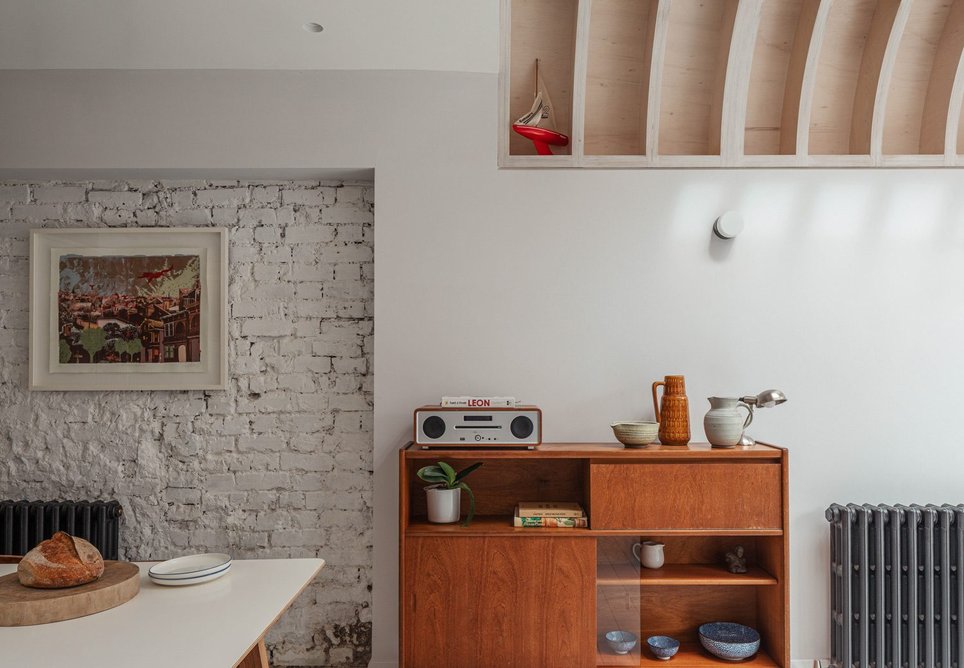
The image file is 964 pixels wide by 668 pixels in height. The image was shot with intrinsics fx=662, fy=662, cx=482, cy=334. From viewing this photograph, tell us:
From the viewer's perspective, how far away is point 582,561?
2430 millimetres

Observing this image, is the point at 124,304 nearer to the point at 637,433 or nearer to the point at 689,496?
the point at 637,433

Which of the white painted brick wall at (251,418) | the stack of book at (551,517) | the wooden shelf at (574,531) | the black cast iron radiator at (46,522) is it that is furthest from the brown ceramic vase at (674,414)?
the black cast iron radiator at (46,522)

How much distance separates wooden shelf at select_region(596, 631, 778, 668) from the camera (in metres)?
2.44

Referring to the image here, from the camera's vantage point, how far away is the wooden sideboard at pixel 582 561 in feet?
7.88

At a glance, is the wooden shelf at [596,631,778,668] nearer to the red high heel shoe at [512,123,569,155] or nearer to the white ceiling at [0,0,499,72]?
the red high heel shoe at [512,123,569,155]

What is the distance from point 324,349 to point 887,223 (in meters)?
2.51

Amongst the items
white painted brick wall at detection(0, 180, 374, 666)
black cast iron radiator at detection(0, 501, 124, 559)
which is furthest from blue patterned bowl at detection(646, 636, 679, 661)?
black cast iron radiator at detection(0, 501, 124, 559)

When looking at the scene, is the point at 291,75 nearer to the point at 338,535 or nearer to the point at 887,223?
the point at 338,535

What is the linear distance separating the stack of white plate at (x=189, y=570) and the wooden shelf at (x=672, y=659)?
145 centimetres

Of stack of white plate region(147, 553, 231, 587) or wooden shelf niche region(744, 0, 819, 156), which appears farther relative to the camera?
wooden shelf niche region(744, 0, 819, 156)

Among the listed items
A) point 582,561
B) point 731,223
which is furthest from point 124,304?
point 731,223

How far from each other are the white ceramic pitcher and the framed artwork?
206cm

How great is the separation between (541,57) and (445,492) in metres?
1.90

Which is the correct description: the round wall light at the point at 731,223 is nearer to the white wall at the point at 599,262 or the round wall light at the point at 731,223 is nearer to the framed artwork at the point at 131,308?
the white wall at the point at 599,262
